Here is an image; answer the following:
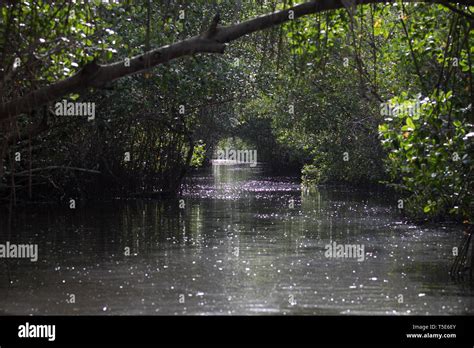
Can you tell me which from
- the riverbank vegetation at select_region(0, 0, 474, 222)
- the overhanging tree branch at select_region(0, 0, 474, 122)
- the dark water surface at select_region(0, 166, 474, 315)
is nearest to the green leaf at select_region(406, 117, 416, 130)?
the riverbank vegetation at select_region(0, 0, 474, 222)

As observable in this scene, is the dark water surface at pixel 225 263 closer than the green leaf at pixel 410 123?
Yes


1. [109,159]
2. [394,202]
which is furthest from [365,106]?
[109,159]

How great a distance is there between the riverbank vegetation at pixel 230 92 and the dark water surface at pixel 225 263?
118 centimetres

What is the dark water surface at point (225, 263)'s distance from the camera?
38.8 feet

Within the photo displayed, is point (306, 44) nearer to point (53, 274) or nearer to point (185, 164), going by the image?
point (53, 274)

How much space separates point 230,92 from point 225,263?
45.5 feet

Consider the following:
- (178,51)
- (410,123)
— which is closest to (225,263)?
(410,123)

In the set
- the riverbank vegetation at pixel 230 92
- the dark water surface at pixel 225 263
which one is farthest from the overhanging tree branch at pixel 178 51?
the dark water surface at pixel 225 263

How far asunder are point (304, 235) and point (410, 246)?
297cm

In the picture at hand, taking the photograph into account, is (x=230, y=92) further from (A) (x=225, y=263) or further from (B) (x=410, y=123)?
(B) (x=410, y=123)

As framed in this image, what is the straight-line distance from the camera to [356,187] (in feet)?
124

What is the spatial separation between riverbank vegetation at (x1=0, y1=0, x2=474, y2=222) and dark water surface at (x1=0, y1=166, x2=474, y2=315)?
1.18m

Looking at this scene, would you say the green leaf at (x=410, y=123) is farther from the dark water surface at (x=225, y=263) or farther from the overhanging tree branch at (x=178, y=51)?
the overhanging tree branch at (x=178, y=51)

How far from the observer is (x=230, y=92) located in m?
29.1
